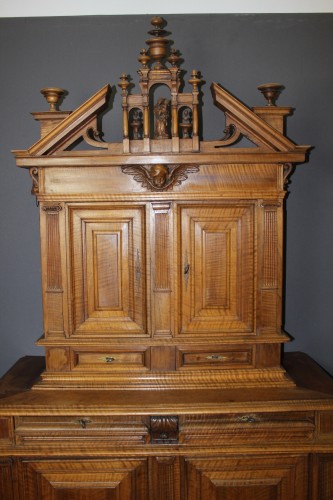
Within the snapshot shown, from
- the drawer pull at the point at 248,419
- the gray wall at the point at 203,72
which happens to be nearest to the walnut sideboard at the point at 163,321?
the drawer pull at the point at 248,419

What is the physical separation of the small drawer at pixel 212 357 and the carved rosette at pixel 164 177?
817mm

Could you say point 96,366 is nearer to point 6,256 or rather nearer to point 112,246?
point 112,246

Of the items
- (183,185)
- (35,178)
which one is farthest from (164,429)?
(35,178)

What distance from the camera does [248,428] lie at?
A: 2.21 metres

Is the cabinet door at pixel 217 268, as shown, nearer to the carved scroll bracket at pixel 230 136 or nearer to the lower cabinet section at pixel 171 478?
the carved scroll bracket at pixel 230 136

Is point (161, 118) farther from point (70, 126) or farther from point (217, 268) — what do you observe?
point (217, 268)

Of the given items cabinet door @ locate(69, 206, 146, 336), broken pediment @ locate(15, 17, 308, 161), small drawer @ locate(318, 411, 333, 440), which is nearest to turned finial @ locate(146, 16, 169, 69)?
broken pediment @ locate(15, 17, 308, 161)

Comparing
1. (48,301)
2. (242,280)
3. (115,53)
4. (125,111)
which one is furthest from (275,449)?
(115,53)

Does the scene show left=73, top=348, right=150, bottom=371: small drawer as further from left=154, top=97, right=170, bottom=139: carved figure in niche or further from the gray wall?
left=154, top=97, right=170, bottom=139: carved figure in niche

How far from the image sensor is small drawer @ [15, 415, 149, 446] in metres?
2.21

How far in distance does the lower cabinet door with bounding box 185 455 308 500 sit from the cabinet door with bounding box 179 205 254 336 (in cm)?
60

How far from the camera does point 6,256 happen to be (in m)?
2.84

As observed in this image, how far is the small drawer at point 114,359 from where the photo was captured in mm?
2395

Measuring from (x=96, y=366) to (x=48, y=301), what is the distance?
0.40m
